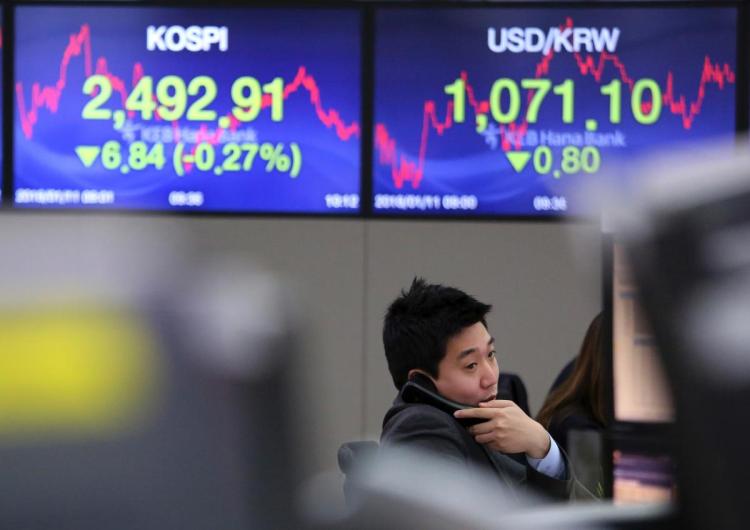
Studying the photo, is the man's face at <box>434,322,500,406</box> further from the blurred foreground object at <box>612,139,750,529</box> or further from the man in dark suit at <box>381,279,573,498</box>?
the blurred foreground object at <box>612,139,750,529</box>

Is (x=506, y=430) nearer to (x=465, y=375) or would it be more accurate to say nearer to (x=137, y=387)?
(x=465, y=375)

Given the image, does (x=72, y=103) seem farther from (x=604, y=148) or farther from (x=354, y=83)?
(x=604, y=148)

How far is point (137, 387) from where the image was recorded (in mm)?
1017

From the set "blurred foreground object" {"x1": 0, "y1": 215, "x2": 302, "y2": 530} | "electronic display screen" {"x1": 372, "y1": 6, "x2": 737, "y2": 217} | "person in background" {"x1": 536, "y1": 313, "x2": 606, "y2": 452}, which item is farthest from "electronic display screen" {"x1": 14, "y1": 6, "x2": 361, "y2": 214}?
"blurred foreground object" {"x1": 0, "y1": 215, "x2": 302, "y2": 530}

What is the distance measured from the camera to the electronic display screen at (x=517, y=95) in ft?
17.8

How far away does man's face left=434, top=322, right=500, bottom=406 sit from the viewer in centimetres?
230

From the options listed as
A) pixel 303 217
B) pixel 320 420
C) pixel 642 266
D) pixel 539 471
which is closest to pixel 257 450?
pixel 320 420

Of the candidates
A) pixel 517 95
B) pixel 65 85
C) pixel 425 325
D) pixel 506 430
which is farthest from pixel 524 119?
pixel 506 430

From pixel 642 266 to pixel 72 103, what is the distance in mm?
4890

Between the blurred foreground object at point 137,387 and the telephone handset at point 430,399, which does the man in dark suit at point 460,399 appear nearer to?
the telephone handset at point 430,399

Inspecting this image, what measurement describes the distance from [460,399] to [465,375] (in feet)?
0.15

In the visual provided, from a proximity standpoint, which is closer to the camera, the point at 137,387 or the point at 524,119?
the point at 137,387

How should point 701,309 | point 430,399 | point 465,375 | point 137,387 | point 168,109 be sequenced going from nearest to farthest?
point 701,309, point 137,387, point 430,399, point 465,375, point 168,109

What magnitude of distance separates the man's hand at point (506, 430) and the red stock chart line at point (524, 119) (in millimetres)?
3296
